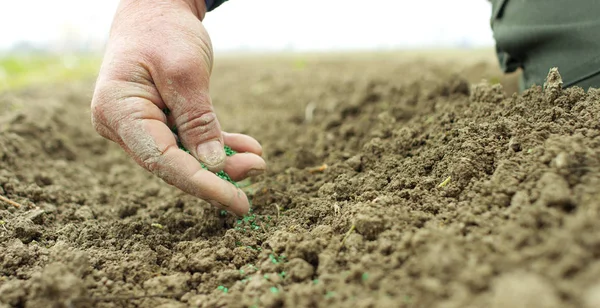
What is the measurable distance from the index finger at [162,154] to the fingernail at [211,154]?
0.23 feet

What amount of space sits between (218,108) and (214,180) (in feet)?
11.5

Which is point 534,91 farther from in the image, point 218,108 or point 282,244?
point 218,108

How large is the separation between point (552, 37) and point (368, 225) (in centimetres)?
133

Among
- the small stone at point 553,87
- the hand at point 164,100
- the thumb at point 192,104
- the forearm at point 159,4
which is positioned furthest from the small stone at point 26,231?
the small stone at point 553,87

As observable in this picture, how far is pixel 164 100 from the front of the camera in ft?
5.09

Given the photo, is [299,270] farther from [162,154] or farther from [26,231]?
[26,231]

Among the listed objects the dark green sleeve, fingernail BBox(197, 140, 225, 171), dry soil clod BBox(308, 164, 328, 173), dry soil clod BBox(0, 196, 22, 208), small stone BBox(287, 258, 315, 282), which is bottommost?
dry soil clod BBox(0, 196, 22, 208)

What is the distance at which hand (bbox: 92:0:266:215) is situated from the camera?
148 cm

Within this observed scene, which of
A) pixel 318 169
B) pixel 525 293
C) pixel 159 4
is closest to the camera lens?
pixel 525 293

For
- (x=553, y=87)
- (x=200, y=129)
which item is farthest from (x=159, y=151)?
(x=553, y=87)

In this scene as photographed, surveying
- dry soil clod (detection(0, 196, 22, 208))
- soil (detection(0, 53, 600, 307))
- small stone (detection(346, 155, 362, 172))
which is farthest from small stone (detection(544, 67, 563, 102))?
dry soil clod (detection(0, 196, 22, 208))

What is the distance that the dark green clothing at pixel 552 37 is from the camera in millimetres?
1753

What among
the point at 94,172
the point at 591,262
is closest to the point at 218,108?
the point at 94,172

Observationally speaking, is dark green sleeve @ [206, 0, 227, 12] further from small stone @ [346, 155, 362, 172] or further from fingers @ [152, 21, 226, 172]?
small stone @ [346, 155, 362, 172]
